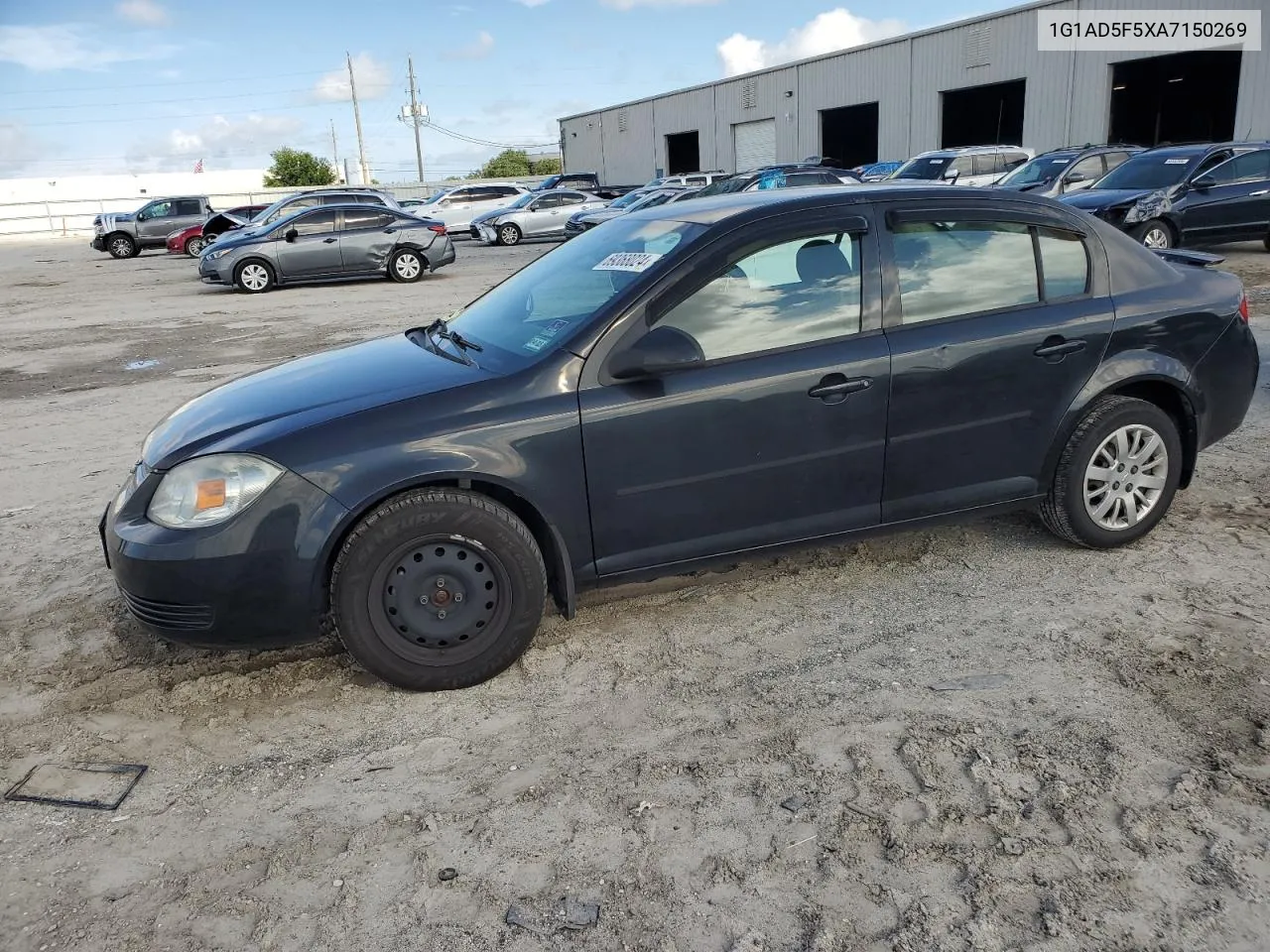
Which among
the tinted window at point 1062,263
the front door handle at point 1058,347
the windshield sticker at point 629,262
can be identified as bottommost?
the front door handle at point 1058,347

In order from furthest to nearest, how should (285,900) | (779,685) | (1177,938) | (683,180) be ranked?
1. (683,180)
2. (779,685)
3. (285,900)
4. (1177,938)

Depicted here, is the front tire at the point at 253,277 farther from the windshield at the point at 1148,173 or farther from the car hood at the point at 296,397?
the car hood at the point at 296,397

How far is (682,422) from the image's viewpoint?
11.9 ft

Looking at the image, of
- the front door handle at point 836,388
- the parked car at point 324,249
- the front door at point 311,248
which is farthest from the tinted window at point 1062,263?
the front door at point 311,248

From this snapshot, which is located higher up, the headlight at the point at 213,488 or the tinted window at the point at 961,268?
the tinted window at the point at 961,268

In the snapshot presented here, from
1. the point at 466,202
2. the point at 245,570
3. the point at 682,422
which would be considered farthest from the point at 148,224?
the point at 682,422

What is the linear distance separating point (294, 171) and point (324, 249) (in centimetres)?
6110

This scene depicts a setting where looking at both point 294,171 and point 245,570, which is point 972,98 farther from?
point 294,171

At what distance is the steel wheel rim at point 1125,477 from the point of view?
435cm

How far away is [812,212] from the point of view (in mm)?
3941

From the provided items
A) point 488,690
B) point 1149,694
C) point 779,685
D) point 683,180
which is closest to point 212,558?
point 488,690

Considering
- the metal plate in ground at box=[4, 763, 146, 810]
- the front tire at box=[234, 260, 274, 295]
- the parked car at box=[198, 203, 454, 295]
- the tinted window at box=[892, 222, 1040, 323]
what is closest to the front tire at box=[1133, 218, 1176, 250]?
the tinted window at box=[892, 222, 1040, 323]

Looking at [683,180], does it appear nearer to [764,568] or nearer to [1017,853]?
[764,568]

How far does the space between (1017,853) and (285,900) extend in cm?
188
